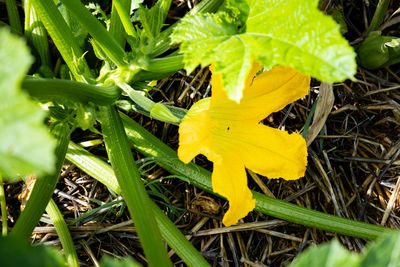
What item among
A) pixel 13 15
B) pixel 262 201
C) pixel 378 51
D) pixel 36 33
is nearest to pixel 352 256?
pixel 262 201

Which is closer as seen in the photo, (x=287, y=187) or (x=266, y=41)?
(x=266, y=41)

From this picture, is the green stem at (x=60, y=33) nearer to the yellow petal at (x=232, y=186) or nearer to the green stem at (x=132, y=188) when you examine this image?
the green stem at (x=132, y=188)

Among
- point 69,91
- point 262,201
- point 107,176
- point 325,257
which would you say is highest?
point 69,91

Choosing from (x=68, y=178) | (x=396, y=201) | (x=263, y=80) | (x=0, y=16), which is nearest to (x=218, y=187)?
(x=263, y=80)

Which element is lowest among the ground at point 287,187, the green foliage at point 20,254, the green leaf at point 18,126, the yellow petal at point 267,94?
the ground at point 287,187

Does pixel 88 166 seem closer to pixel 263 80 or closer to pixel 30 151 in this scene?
pixel 263 80

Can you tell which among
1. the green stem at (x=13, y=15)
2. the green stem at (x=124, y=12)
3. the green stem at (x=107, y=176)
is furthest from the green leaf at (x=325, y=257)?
the green stem at (x=13, y=15)

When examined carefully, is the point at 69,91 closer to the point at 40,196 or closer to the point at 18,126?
the point at 40,196
